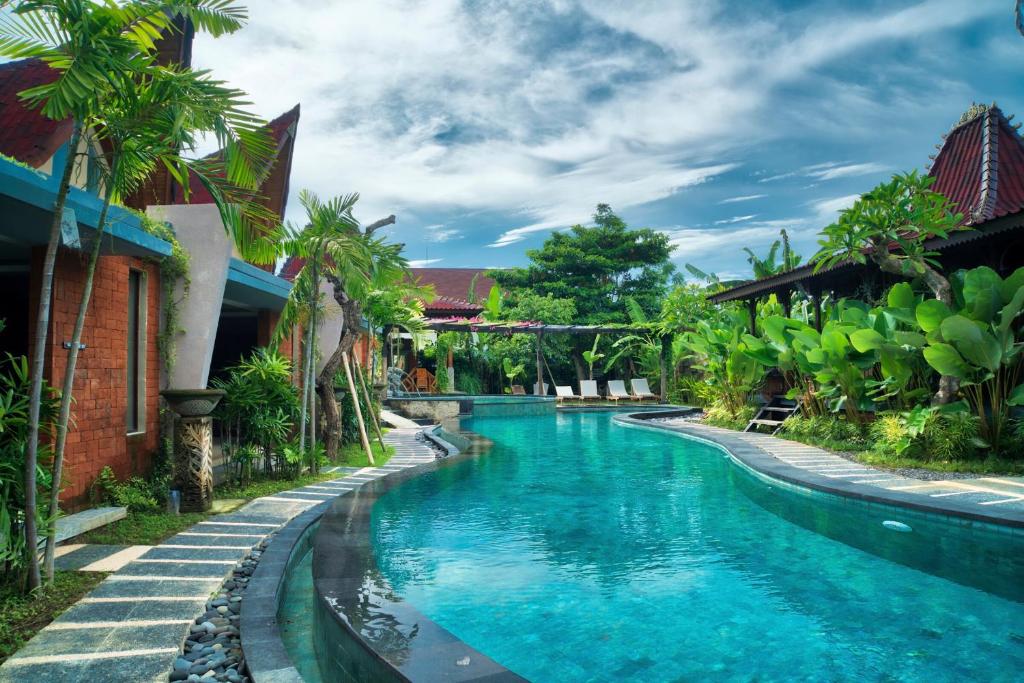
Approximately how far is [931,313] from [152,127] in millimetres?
8700

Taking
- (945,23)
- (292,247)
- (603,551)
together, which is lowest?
(603,551)

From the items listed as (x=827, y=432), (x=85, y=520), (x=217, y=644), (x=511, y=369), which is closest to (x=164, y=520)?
(x=85, y=520)

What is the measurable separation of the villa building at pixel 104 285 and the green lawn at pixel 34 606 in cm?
166

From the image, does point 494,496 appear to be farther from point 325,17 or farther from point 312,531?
point 325,17

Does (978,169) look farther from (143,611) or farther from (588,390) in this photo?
(588,390)

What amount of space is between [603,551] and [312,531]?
2585 millimetres

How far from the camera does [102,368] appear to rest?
603 centimetres

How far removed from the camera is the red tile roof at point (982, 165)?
35.8 feet

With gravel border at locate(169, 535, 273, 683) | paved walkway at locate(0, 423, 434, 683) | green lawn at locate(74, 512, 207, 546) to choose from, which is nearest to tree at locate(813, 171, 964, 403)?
paved walkway at locate(0, 423, 434, 683)

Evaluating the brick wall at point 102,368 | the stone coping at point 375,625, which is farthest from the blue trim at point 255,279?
the stone coping at point 375,625

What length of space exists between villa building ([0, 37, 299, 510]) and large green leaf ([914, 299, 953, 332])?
8359 millimetres

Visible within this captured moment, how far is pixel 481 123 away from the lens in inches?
986

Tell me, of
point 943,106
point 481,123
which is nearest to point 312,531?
point 943,106

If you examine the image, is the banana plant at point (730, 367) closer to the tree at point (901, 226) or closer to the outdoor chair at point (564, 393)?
the tree at point (901, 226)
